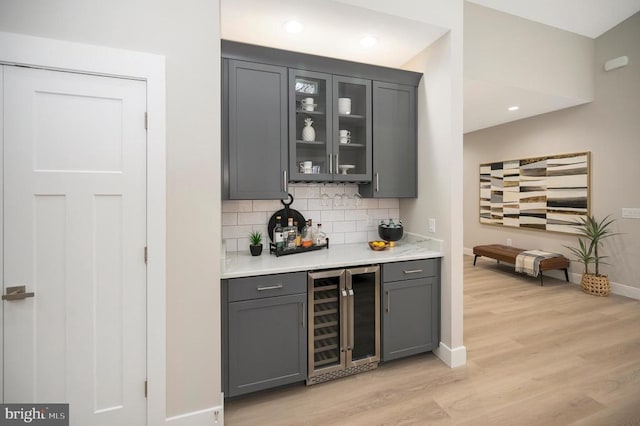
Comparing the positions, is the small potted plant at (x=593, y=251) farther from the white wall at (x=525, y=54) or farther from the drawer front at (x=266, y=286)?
the drawer front at (x=266, y=286)

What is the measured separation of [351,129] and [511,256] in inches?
150

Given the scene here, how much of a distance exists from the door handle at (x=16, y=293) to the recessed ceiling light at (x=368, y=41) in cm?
276

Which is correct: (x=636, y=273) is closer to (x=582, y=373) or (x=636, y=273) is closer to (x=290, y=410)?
(x=582, y=373)

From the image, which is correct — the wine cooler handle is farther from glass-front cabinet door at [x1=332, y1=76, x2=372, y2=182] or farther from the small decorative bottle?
the small decorative bottle

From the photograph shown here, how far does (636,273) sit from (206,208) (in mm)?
5363

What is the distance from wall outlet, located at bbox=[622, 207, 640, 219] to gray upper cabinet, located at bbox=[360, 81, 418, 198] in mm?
3402

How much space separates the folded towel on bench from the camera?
4.31m

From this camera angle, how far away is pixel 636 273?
151 inches

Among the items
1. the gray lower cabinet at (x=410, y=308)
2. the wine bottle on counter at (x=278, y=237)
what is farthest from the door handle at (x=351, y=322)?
the wine bottle on counter at (x=278, y=237)

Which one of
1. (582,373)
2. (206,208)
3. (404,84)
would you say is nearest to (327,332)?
(206,208)

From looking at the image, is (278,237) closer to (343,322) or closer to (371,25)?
(343,322)

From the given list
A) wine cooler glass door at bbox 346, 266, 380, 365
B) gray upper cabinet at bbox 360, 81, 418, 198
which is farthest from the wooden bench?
wine cooler glass door at bbox 346, 266, 380, 365

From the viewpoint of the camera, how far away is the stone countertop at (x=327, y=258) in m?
1.93

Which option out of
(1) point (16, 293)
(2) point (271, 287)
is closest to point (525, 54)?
(2) point (271, 287)
